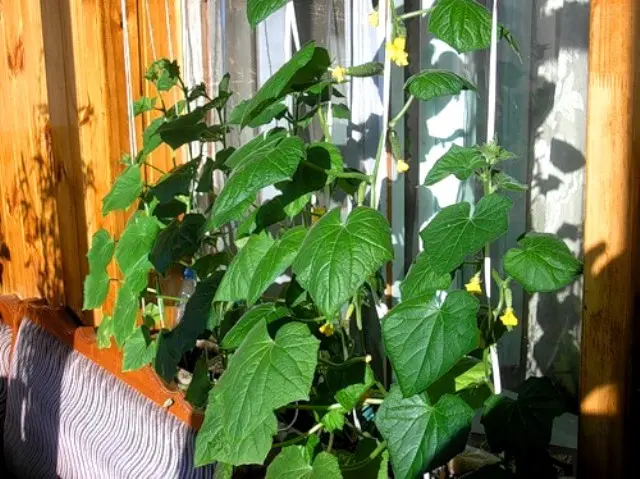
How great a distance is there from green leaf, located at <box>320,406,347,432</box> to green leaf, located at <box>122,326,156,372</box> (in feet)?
2.04

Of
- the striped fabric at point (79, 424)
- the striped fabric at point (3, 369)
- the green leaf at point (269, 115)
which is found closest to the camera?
the green leaf at point (269, 115)

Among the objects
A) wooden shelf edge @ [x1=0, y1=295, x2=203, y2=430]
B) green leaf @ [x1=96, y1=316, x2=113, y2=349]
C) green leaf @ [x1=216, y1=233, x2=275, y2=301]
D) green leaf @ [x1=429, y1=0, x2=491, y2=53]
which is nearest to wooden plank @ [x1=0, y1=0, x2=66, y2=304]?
wooden shelf edge @ [x1=0, y1=295, x2=203, y2=430]

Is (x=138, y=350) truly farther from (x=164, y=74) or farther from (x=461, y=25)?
(x=461, y=25)

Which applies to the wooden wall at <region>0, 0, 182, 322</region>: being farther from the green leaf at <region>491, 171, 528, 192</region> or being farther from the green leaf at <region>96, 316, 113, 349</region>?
the green leaf at <region>491, 171, 528, 192</region>

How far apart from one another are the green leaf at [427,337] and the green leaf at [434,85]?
26 centimetres

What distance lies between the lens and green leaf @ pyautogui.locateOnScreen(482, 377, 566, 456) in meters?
1.07

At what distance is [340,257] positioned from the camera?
3.24 feet

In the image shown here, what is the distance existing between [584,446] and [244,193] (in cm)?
54

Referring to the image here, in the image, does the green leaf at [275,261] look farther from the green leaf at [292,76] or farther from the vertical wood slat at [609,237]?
the vertical wood slat at [609,237]

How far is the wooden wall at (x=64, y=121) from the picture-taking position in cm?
253

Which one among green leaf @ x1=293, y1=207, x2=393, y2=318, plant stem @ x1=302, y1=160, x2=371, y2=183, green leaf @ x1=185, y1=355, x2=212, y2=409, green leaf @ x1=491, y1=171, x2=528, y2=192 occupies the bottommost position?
green leaf @ x1=185, y1=355, x2=212, y2=409

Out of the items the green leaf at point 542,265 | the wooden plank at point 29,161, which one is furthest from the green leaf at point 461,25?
the wooden plank at point 29,161

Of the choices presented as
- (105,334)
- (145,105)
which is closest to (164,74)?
(145,105)

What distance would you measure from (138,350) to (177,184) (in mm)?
348
